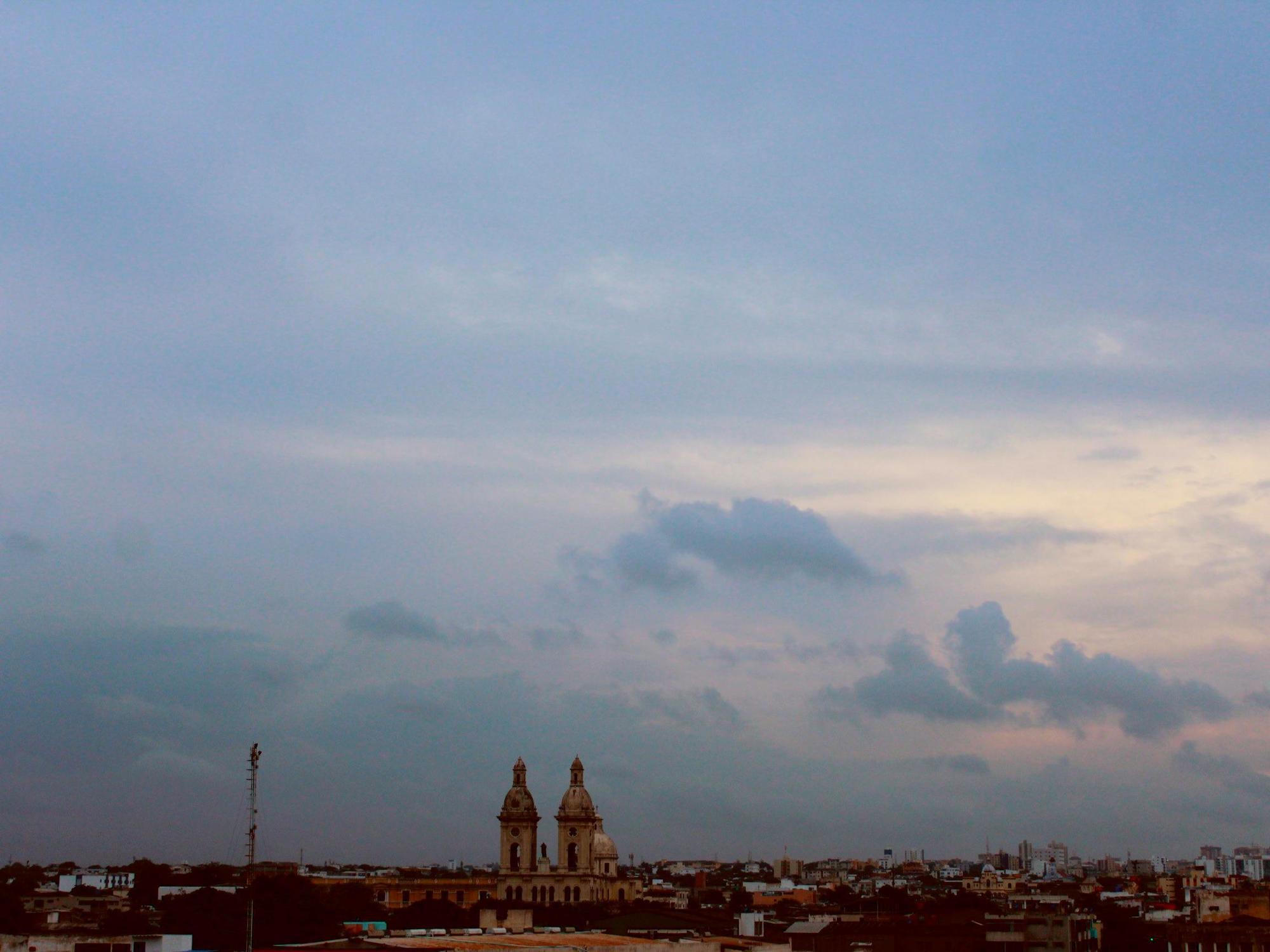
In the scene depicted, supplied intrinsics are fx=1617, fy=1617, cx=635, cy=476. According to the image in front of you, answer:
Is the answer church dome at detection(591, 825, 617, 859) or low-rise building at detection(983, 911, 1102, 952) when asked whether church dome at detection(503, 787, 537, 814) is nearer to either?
church dome at detection(591, 825, 617, 859)

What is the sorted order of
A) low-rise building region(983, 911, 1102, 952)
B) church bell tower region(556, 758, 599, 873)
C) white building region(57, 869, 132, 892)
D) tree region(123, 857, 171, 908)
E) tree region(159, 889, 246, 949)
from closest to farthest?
tree region(159, 889, 246, 949) < low-rise building region(983, 911, 1102, 952) < tree region(123, 857, 171, 908) < white building region(57, 869, 132, 892) < church bell tower region(556, 758, 599, 873)

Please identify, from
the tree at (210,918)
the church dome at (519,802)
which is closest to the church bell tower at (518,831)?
the church dome at (519,802)

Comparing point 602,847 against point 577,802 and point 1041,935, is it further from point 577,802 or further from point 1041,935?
point 1041,935

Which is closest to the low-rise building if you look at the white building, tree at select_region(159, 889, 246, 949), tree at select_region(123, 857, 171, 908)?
tree at select_region(159, 889, 246, 949)

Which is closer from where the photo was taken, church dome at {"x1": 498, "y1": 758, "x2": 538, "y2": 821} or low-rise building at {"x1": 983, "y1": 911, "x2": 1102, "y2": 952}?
low-rise building at {"x1": 983, "y1": 911, "x2": 1102, "y2": 952}

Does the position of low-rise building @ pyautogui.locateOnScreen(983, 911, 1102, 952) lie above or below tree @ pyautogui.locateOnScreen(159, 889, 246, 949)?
below

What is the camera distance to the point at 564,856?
177m

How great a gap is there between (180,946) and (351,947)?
22.9 ft

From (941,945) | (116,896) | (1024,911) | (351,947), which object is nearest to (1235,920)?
(1024,911)

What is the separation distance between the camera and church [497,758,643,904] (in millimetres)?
171375

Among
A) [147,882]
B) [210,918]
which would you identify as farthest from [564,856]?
[210,918]

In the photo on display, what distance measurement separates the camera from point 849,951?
293 ft

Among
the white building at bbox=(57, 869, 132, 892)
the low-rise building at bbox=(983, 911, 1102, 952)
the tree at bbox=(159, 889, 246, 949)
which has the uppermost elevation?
the tree at bbox=(159, 889, 246, 949)

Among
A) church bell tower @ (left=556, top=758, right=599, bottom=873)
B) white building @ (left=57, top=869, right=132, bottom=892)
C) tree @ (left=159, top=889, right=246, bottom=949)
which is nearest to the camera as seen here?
tree @ (left=159, top=889, right=246, bottom=949)
